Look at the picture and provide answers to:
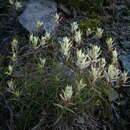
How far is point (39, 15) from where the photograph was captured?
4754 mm

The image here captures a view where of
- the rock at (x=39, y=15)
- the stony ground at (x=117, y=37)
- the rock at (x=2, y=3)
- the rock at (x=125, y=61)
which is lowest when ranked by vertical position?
the stony ground at (x=117, y=37)

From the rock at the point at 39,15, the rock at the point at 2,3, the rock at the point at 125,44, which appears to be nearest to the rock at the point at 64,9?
the rock at the point at 39,15

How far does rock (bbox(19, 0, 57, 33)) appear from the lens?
175 inches

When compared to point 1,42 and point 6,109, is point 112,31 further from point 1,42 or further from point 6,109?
point 6,109

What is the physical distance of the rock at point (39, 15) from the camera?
175 inches

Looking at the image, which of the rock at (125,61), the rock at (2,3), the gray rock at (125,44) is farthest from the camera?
the rock at (2,3)

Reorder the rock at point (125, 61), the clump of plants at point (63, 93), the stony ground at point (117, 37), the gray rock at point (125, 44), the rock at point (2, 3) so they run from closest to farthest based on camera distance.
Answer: the clump of plants at point (63, 93)
the stony ground at point (117, 37)
the rock at point (125, 61)
the gray rock at point (125, 44)
the rock at point (2, 3)

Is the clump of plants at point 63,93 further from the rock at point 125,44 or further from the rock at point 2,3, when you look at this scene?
the rock at point 2,3

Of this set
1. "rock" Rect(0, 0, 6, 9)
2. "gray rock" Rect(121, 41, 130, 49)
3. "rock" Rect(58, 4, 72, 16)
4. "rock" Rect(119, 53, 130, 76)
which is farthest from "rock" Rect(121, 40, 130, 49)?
"rock" Rect(0, 0, 6, 9)

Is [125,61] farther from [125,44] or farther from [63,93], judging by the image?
[63,93]

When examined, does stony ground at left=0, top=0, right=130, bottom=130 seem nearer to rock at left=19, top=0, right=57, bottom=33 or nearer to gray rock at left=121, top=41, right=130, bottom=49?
gray rock at left=121, top=41, right=130, bottom=49

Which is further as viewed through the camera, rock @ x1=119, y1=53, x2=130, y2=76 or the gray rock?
the gray rock

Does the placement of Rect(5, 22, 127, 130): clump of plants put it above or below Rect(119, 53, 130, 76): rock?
above

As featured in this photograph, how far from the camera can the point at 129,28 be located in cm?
486
